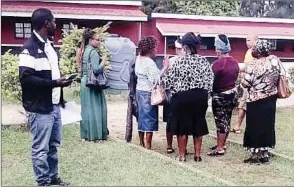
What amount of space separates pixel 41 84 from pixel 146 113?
9.20ft

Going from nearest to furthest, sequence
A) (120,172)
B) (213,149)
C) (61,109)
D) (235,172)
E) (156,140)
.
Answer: (61,109)
(120,172)
(235,172)
(213,149)
(156,140)

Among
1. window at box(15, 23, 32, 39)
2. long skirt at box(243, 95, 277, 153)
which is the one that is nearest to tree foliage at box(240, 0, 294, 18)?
window at box(15, 23, 32, 39)

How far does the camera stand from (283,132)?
8898 mm

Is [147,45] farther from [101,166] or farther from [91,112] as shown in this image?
[101,166]

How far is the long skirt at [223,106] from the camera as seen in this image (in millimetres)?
7012

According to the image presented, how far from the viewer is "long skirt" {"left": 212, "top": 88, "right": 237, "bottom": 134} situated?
7012 millimetres

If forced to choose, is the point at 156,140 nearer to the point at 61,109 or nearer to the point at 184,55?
the point at 184,55

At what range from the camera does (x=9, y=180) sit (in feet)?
17.4

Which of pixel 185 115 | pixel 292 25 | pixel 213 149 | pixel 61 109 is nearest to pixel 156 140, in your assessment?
pixel 213 149

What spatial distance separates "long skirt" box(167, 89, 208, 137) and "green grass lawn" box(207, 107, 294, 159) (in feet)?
4.86

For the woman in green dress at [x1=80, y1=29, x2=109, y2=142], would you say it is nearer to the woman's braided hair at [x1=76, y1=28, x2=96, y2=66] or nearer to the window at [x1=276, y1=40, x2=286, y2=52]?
the woman's braided hair at [x1=76, y1=28, x2=96, y2=66]

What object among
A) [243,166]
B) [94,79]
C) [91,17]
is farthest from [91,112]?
[91,17]

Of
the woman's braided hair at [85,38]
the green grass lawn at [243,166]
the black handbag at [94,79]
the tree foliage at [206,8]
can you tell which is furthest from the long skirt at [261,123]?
the tree foliage at [206,8]

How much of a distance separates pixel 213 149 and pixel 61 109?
2.93 m
